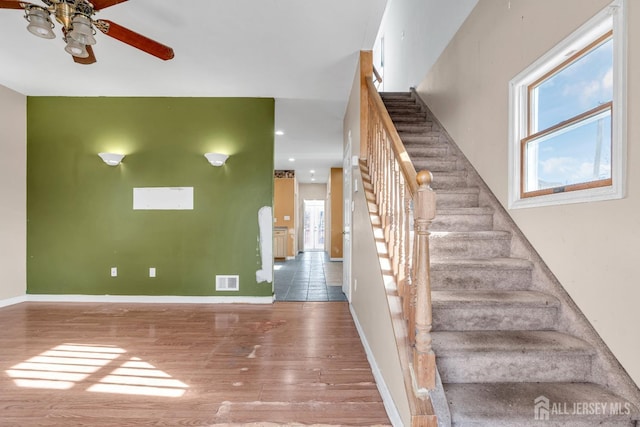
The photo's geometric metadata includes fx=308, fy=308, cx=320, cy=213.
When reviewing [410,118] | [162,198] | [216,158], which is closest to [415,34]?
[410,118]

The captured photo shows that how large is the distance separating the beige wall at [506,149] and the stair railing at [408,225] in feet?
3.07

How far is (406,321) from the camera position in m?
1.69

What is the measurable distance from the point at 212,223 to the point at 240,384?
247 centimetres

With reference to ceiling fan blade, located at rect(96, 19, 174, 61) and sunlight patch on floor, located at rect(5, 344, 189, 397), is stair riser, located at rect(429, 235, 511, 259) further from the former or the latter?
ceiling fan blade, located at rect(96, 19, 174, 61)

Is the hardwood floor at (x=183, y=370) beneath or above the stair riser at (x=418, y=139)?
beneath

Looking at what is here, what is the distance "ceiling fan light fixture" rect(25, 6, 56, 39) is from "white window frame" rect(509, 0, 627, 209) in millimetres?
3085

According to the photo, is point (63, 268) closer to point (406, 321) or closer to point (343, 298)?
point (343, 298)

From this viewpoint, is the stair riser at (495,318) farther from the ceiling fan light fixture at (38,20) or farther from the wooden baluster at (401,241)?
the ceiling fan light fixture at (38,20)

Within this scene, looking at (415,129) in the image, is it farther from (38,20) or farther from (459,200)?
(38,20)

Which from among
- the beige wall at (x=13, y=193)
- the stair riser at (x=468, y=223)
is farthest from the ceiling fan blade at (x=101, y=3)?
the beige wall at (x=13, y=193)

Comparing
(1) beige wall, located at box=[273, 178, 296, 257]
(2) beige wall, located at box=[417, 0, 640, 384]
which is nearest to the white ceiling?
(2) beige wall, located at box=[417, 0, 640, 384]

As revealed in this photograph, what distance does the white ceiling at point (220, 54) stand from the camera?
8.11ft

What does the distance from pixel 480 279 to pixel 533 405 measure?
2.83 feet

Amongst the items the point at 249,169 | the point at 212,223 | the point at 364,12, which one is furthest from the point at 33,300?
the point at 364,12
